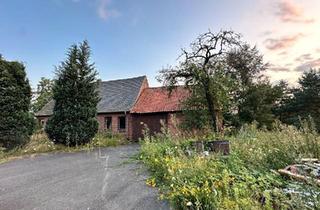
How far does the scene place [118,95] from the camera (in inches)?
1095

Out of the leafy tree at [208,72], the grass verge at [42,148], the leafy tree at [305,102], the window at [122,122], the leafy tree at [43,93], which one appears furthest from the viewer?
the leafy tree at [43,93]

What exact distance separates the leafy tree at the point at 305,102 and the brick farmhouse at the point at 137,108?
12906mm

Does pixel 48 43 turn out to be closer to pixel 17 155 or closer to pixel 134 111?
pixel 17 155

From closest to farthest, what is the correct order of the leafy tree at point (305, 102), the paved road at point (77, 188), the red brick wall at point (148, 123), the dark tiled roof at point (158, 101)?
the paved road at point (77, 188) → the dark tiled roof at point (158, 101) → the red brick wall at point (148, 123) → the leafy tree at point (305, 102)

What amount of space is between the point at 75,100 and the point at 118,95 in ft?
34.7

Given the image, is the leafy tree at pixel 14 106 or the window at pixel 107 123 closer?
the leafy tree at pixel 14 106

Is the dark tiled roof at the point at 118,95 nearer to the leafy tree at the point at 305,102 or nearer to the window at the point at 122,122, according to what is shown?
the window at the point at 122,122

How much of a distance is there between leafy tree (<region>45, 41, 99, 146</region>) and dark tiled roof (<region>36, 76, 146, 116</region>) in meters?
7.47

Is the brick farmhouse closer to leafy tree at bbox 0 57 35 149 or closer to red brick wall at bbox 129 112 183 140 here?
red brick wall at bbox 129 112 183 140

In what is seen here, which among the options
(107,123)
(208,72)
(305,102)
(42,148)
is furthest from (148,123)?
(305,102)

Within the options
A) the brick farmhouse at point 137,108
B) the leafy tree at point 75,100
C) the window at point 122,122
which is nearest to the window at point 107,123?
the brick farmhouse at point 137,108

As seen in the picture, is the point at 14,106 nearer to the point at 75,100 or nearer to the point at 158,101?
the point at 75,100

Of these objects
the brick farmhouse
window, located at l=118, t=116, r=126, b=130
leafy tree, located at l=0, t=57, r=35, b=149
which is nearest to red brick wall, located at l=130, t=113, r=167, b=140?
the brick farmhouse

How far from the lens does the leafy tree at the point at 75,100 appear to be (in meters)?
16.8
